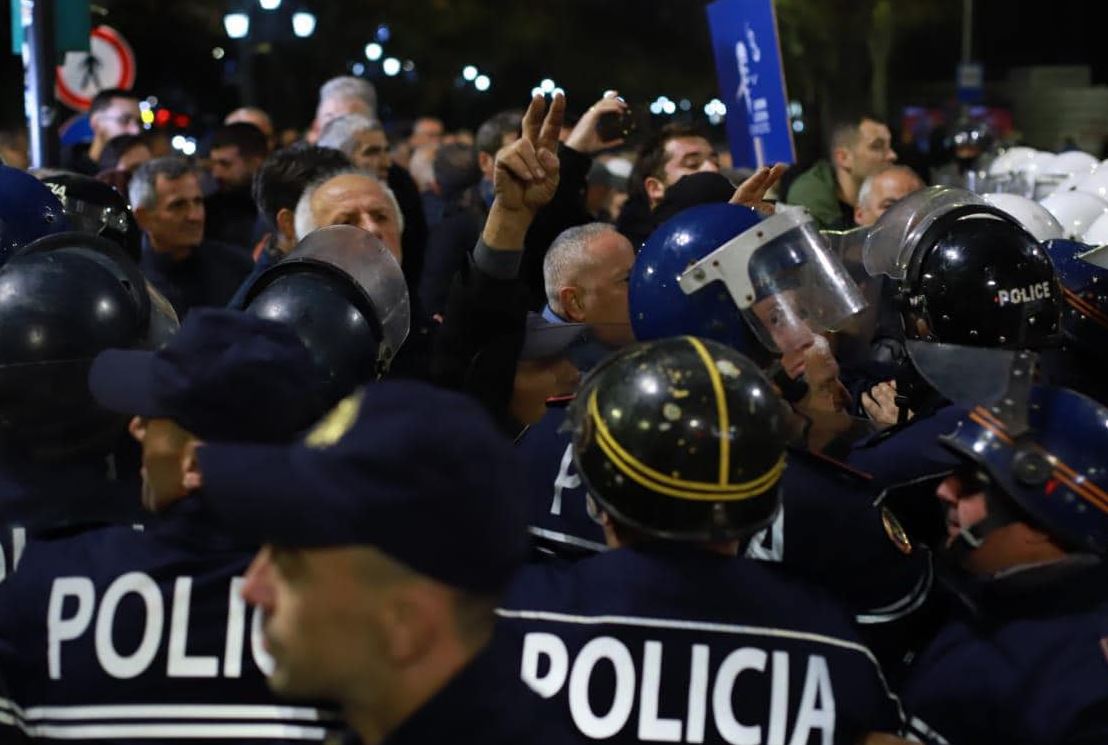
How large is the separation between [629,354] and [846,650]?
0.68 m

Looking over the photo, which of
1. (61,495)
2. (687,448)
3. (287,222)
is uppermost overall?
(687,448)

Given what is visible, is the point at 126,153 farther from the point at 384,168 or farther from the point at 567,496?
the point at 567,496

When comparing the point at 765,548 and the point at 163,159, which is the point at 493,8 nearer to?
the point at 163,159

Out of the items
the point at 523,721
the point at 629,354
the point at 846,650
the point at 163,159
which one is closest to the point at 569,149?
the point at 163,159

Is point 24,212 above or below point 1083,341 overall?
above

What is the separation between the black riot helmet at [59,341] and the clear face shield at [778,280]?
1375mm

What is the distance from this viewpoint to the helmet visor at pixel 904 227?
4465mm

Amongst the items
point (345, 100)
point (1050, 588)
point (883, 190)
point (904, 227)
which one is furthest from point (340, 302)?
point (345, 100)

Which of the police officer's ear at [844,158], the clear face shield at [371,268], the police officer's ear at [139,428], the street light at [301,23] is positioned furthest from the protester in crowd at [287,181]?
the street light at [301,23]

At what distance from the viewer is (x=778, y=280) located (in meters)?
3.61

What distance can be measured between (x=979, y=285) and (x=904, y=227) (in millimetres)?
703

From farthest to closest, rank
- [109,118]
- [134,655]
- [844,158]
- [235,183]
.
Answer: [109,118] < [235,183] < [844,158] < [134,655]

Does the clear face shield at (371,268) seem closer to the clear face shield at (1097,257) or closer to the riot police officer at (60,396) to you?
the riot police officer at (60,396)

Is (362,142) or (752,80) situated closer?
(752,80)
